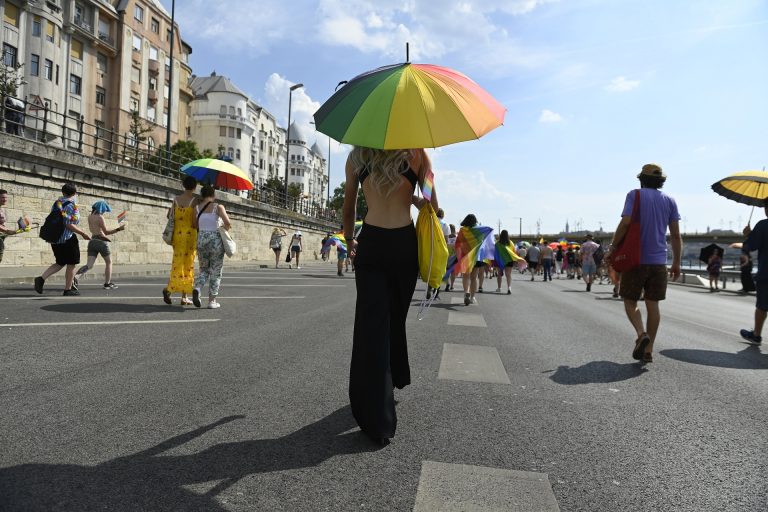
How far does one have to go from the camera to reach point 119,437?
2943 mm

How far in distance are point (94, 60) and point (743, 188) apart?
5404 centimetres

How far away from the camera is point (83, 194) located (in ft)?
57.5

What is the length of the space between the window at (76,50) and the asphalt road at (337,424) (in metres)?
49.1

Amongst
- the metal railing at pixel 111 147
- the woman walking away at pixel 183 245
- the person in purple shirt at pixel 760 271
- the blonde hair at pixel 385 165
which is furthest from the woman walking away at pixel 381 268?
the metal railing at pixel 111 147

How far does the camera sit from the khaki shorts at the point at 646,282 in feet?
19.1

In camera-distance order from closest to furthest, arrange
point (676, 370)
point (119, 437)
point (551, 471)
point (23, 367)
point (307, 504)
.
Answer: point (307, 504), point (551, 471), point (119, 437), point (23, 367), point (676, 370)

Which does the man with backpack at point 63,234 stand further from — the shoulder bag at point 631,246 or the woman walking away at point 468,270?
the shoulder bag at point 631,246

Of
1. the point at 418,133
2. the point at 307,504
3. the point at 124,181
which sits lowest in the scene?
the point at 307,504

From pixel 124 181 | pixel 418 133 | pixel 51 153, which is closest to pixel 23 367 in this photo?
pixel 418 133

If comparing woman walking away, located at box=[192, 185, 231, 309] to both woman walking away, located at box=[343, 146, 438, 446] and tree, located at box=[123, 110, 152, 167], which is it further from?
tree, located at box=[123, 110, 152, 167]

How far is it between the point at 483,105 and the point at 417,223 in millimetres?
814

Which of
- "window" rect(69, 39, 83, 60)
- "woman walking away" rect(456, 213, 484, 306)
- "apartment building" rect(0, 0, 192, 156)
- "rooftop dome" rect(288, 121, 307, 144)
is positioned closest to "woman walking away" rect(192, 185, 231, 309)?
"woman walking away" rect(456, 213, 484, 306)

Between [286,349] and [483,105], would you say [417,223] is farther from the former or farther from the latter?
[286,349]

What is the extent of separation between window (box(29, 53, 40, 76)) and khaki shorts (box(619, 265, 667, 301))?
156 feet
